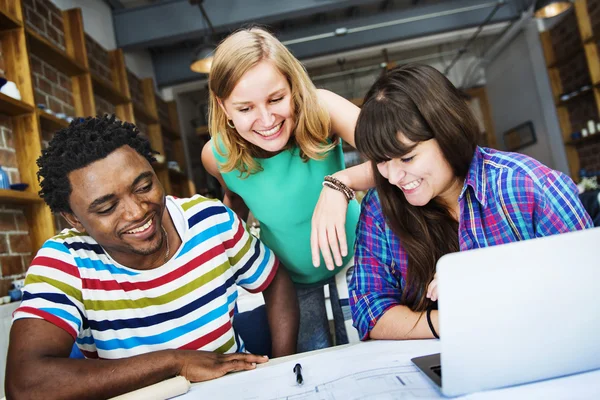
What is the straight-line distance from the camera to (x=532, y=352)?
2.32ft

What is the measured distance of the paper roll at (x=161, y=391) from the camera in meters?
0.92

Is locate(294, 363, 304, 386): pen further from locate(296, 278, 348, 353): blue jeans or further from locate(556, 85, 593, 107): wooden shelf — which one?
locate(556, 85, 593, 107): wooden shelf

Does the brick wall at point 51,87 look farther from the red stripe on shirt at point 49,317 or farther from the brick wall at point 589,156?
the brick wall at point 589,156

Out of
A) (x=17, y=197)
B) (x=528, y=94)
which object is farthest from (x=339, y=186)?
(x=528, y=94)

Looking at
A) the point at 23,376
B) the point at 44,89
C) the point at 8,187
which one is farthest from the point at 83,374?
the point at 44,89

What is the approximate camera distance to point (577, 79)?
20.3 ft

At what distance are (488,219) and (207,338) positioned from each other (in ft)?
2.45

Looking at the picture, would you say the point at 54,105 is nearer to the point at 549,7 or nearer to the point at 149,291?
the point at 149,291

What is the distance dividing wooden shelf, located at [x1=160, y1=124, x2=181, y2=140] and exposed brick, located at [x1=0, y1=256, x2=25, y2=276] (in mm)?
3297

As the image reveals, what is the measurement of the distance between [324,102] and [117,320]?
2.86ft

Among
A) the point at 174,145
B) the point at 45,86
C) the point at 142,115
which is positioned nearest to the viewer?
the point at 45,86

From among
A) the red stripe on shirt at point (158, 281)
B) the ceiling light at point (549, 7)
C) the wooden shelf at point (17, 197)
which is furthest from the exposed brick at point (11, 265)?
the ceiling light at point (549, 7)

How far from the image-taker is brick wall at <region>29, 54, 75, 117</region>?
3254mm

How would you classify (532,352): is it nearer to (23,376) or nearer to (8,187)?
(23,376)
